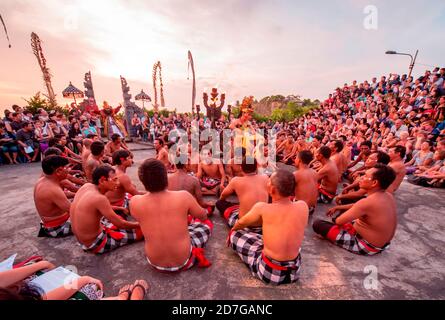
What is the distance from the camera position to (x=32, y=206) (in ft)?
14.9

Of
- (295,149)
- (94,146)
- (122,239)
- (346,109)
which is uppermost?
(346,109)

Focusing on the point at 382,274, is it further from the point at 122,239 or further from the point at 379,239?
the point at 122,239

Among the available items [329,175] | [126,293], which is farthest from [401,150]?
[126,293]

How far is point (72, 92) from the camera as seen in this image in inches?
762

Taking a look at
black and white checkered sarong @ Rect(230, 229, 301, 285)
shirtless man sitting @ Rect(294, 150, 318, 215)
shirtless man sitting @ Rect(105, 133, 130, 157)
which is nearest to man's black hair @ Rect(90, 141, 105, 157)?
shirtless man sitting @ Rect(105, 133, 130, 157)

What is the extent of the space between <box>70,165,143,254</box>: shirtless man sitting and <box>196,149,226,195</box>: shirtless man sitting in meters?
2.44

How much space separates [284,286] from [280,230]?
71 cm

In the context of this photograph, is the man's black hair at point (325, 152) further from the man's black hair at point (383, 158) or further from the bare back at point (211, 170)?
the bare back at point (211, 170)

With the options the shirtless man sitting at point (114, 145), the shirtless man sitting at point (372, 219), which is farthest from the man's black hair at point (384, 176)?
the shirtless man sitting at point (114, 145)

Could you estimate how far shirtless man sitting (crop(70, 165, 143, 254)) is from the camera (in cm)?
263

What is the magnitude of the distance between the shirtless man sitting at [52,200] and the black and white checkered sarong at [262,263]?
261 cm

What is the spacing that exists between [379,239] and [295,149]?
630 centimetres

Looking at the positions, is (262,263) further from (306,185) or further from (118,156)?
(118,156)
